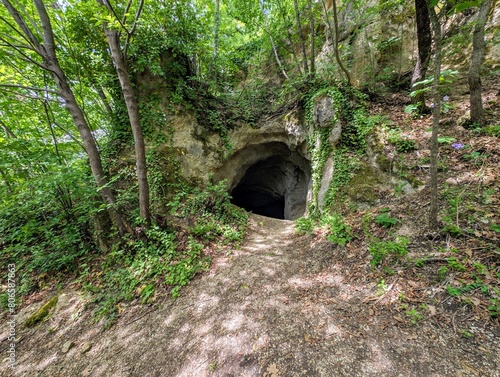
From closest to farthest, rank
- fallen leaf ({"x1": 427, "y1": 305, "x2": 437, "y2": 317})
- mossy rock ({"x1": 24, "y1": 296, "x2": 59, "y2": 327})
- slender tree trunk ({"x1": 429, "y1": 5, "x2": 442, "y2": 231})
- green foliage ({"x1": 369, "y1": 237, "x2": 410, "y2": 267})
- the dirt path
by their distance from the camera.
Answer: the dirt path, fallen leaf ({"x1": 427, "y1": 305, "x2": 437, "y2": 317}), slender tree trunk ({"x1": 429, "y1": 5, "x2": 442, "y2": 231}), green foliage ({"x1": 369, "y1": 237, "x2": 410, "y2": 267}), mossy rock ({"x1": 24, "y1": 296, "x2": 59, "y2": 327})

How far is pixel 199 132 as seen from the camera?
20.8 feet

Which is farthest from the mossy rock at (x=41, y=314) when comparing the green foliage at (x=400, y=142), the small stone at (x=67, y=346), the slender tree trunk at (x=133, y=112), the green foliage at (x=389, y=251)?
the green foliage at (x=400, y=142)

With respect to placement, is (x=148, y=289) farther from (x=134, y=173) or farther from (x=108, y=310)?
(x=134, y=173)

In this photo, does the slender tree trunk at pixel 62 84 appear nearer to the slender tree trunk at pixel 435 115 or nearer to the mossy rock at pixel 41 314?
the mossy rock at pixel 41 314

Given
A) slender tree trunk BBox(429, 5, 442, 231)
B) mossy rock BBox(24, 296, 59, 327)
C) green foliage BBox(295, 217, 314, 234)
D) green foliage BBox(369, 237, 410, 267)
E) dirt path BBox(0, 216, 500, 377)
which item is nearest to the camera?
dirt path BBox(0, 216, 500, 377)

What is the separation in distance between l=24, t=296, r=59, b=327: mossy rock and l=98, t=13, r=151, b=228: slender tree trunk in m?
2.02

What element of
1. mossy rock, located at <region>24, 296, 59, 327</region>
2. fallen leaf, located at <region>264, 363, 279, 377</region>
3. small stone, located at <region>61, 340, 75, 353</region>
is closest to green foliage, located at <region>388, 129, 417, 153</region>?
fallen leaf, located at <region>264, 363, 279, 377</region>

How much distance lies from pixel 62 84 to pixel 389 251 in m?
6.79

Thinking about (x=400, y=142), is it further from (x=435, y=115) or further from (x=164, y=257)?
(x=164, y=257)

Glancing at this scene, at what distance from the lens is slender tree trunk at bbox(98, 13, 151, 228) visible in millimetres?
3469

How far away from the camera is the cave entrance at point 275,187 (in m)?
9.10

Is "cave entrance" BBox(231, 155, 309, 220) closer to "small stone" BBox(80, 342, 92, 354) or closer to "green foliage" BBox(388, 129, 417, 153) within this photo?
"green foliage" BBox(388, 129, 417, 153)

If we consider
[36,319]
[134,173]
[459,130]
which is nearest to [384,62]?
[459,130]

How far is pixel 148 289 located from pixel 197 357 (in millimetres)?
1746
